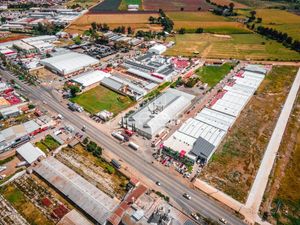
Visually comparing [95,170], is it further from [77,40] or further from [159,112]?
[77,40]

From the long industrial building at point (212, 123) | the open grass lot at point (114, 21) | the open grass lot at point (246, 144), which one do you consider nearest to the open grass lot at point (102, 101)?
the long industrial building at point (212, 123)

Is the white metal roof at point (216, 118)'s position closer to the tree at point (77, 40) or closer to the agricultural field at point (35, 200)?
the agricultural field at point (35, 200)

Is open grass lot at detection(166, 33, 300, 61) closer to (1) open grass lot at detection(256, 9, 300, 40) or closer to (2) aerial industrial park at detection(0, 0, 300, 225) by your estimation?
(2) aerial industrial park at detection(0, 0, 300, 225)

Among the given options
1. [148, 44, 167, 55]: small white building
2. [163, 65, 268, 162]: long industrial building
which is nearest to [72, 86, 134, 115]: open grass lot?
[163, 65, 268, 162]: long industrial building

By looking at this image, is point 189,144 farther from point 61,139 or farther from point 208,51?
point 208,51

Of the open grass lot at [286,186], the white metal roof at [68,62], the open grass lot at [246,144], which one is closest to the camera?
the open grass lot at [286,186]

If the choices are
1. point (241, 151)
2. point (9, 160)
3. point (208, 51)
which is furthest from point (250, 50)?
point (9, 160)
